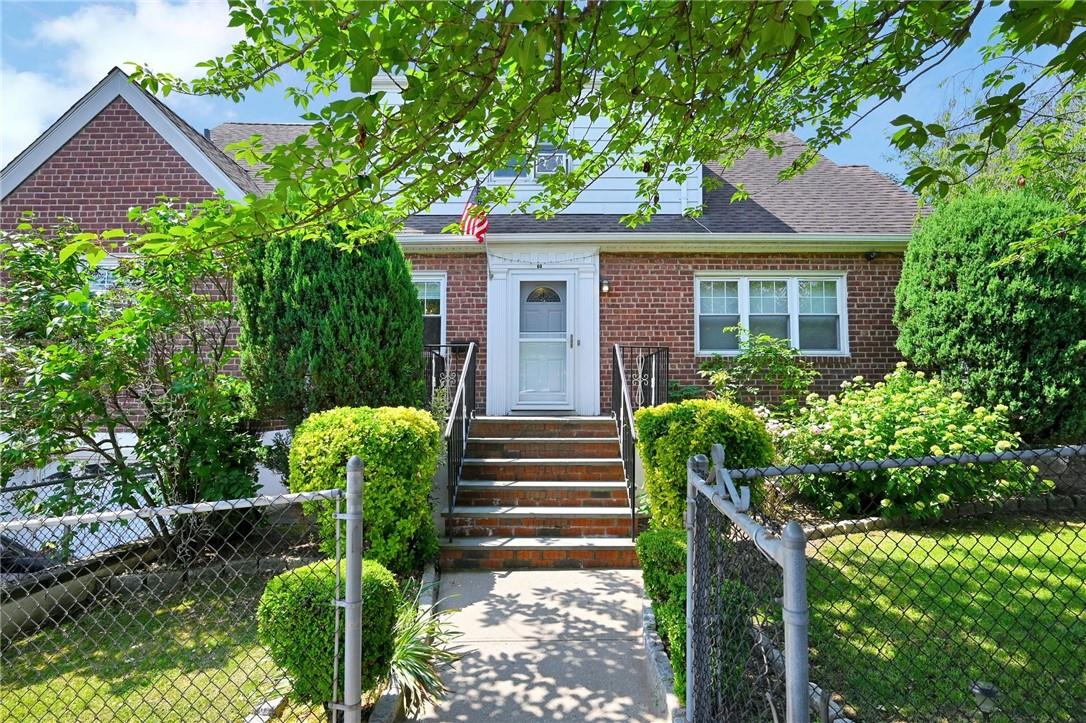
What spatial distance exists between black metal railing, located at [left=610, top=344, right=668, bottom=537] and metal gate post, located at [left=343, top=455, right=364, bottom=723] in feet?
12.9

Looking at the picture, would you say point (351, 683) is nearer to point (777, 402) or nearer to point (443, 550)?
point (443, 550)

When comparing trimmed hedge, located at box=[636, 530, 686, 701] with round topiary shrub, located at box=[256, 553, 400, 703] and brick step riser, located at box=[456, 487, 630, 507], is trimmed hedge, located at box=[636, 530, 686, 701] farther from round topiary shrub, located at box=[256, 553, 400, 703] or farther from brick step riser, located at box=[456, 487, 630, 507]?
brick step riser, located at box=[456, 487, 630, 507]

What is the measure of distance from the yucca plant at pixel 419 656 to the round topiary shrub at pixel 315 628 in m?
0.20

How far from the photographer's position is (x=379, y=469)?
4672mm

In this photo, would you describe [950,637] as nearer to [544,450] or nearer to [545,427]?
[544,450]

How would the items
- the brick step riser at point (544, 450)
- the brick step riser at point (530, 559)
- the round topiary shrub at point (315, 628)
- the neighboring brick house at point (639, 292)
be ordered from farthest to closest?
the neighboring brick house at point (639, 292) < the brick step riser at point (544, 450) < the brick step riser at point (530, 559) < the round topiary shrub at point (315, 628)

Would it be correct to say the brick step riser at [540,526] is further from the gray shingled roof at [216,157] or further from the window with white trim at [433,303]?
the gray shingled roof at [216,157]

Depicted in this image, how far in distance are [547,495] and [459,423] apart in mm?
1416

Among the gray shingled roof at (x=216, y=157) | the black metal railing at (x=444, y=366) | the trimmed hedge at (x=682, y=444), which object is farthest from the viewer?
the gray shingled roof at (x=216, y=157)

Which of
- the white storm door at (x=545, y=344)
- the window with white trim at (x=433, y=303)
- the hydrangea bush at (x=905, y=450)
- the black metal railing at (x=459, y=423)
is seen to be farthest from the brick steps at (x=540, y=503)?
the hydrangea bush at (x=905, y=450)

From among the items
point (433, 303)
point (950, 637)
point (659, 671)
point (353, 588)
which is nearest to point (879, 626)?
point (950, 637)

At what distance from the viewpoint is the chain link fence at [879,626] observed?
90.7 inches

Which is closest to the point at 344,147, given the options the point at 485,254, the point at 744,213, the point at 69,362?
the point at 69,362

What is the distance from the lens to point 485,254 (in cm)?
907
